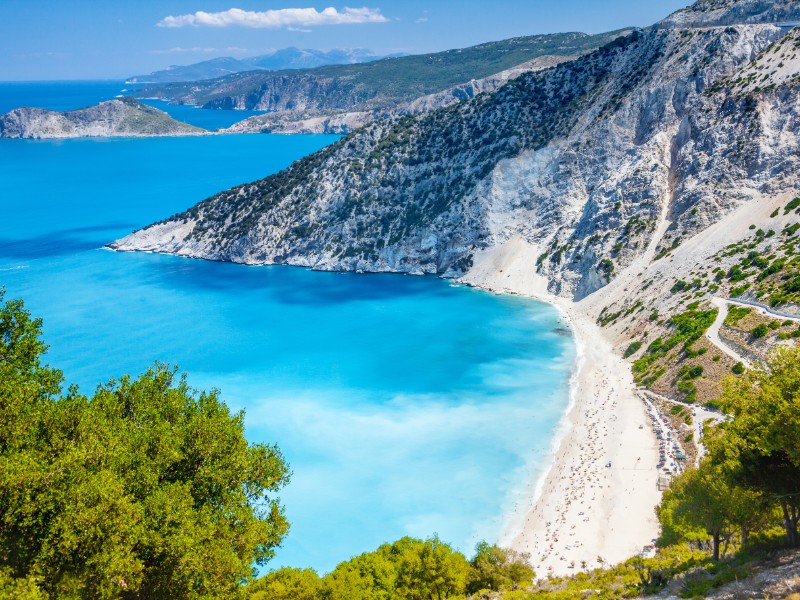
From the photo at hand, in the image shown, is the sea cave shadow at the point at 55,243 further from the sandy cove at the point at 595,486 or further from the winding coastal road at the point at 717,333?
the winding coastal road at the point at 717,333

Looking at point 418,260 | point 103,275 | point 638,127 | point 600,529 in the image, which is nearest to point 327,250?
point 418,260

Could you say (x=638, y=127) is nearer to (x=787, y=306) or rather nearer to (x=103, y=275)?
(x=787, y=306)

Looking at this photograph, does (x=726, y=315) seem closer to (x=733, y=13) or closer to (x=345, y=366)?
(x=345, y=366)

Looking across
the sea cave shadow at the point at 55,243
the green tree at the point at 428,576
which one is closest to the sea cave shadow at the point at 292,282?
the sea cave shadow at the point at 55,243

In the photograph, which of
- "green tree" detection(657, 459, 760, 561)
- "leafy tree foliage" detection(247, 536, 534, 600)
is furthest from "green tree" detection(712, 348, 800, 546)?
Result: "leafy tree foliage" detection(247, 536, 534, 600)

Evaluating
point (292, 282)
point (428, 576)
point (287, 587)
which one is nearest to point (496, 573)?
point (428, 576)

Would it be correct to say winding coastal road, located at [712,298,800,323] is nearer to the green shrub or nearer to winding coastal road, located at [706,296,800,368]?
winding coastal road, located at [706,296,800,368]
